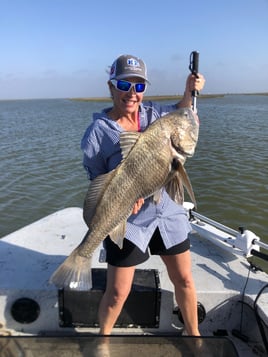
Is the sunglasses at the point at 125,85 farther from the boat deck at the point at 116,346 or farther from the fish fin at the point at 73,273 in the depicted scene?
the boat deck at the point at 116,346

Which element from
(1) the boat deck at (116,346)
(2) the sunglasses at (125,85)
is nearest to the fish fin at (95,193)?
(2) the sunglasses at (125,85)

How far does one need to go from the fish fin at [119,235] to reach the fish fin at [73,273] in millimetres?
274

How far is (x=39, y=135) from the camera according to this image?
79.0 feet

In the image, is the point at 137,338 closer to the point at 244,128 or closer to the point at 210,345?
the point at 210,345

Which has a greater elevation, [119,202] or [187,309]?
[119,202]

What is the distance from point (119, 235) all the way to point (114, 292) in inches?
23.3

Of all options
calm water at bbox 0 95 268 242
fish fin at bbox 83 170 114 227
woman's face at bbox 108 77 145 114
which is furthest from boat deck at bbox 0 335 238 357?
calm water at bbox 0 95 268 242

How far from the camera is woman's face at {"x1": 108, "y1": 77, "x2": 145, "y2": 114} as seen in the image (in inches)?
108

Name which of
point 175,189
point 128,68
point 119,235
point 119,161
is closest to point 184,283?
point 119,235

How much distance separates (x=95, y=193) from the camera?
107 inches

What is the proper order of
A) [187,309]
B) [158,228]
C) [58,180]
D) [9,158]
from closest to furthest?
[158,228] < [187,309] < [58,180] < [9,158]

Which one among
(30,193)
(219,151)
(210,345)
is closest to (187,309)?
(210,345)

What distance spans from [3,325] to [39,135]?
21478mm

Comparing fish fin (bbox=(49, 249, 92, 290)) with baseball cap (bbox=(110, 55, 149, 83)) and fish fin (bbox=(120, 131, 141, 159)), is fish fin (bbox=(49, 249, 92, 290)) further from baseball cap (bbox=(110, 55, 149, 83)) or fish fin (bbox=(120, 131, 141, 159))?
baseball cap (bbox=(110, 55, 149, 83))
